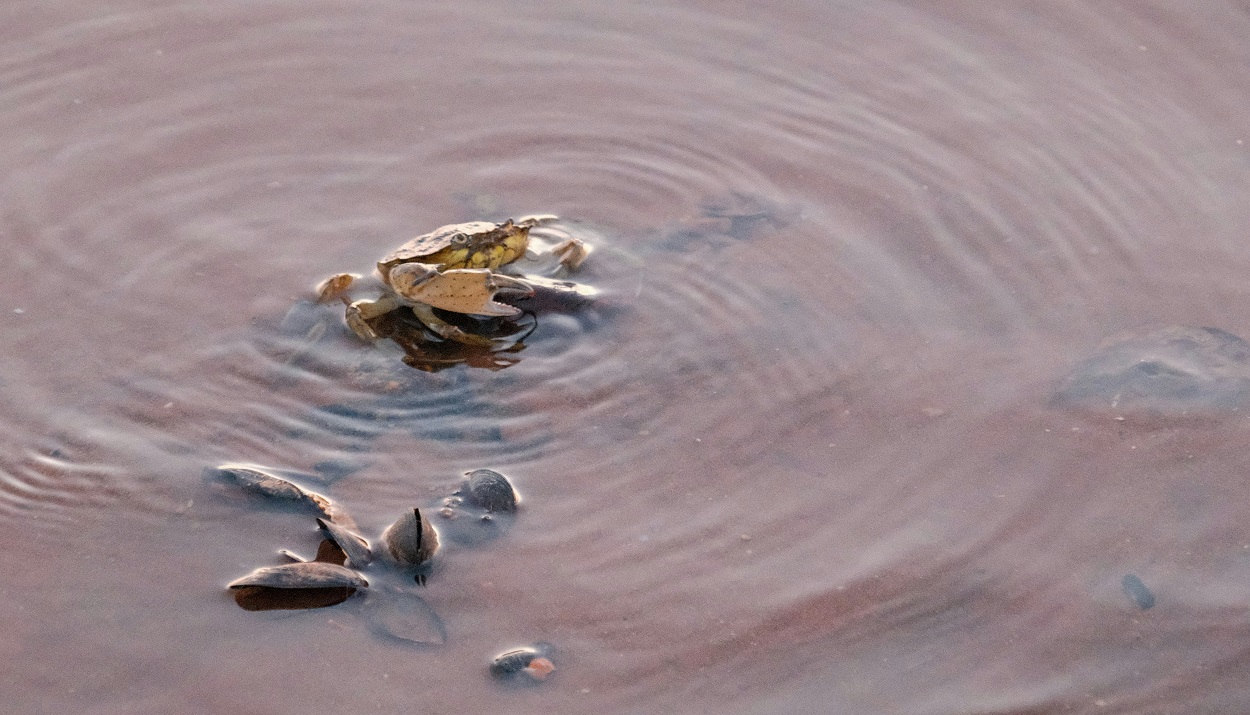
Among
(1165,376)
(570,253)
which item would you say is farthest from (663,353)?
(1165,376)

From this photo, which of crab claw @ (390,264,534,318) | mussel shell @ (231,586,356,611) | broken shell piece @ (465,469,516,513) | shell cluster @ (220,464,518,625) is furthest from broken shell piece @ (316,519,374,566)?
crab claw @ (390,264,534,318)

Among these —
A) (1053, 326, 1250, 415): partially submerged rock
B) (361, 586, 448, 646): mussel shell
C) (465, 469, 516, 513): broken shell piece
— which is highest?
(1053, 326, 1250, 415): partially submerged rock

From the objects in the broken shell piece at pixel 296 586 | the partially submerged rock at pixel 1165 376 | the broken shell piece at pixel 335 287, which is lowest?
the broken shell piece at pixel 296 586

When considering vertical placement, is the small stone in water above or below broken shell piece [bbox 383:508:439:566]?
below

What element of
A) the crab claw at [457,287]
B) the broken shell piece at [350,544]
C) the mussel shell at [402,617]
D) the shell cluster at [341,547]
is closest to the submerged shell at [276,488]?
the shell cluster at [341,547]

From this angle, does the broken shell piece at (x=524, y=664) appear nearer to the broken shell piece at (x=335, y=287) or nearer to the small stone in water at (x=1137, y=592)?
the small stone in water at (x=1137, y=592)

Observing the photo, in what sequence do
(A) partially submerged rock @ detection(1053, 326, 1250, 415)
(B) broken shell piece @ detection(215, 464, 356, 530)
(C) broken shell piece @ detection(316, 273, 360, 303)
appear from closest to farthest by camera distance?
1. (B) broken shell piece @ detection(215, 464, 356, 530)
2. (A) partially submerged rock @ detection(1053, 326, 1250, 415)
3. (C) broken shell piece @ detection(316, 273, 360, 303)

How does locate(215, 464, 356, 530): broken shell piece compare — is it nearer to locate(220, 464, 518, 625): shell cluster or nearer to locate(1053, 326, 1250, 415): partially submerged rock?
locate(220, 464, 518, 625): shell cluster
